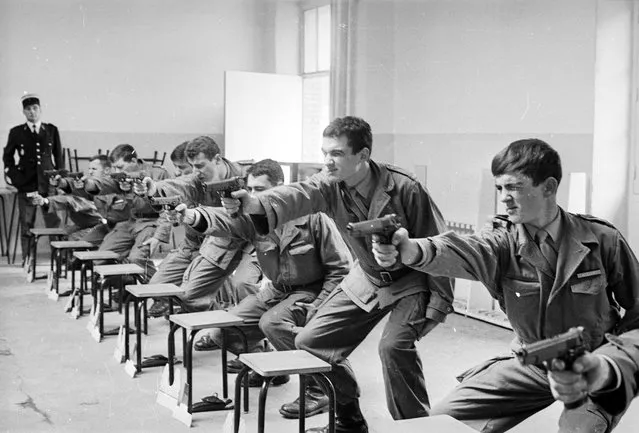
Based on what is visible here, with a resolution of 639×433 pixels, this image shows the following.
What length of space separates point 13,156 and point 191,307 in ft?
14.1

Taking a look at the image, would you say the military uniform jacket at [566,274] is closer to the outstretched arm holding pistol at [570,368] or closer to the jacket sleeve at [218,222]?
the outstretched arm holding pistol at [570,368]

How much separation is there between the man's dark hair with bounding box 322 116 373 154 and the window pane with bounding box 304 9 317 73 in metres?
5.89

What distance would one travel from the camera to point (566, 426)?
2311mm

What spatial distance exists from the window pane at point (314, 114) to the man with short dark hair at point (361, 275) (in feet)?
18.7

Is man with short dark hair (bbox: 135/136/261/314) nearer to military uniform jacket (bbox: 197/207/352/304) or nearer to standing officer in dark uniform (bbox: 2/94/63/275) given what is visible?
military uniform jacket (bbox: 197/207/352/304)

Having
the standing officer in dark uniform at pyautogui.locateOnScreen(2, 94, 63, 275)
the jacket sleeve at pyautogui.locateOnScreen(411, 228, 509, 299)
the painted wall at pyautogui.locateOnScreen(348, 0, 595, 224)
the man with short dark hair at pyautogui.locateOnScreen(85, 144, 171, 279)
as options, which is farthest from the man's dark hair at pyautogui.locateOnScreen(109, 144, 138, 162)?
the jacket sleeve at pyautogui.locateOnScreen(411, 228, 509, 299)

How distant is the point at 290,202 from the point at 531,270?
1.26m

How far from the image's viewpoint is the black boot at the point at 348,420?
11.7 feet

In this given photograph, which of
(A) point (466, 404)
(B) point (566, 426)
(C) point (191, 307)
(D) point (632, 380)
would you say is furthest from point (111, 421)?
(D) point (632, 380)

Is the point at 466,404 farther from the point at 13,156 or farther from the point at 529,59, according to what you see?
the point at 13,156

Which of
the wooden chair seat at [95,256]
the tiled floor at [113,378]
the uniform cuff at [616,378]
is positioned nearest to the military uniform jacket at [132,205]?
the wooden chair seat at [95,256]

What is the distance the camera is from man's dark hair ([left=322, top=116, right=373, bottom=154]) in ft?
11.7

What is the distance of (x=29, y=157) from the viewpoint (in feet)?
28.3

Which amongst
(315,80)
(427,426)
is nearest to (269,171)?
(427,426)
